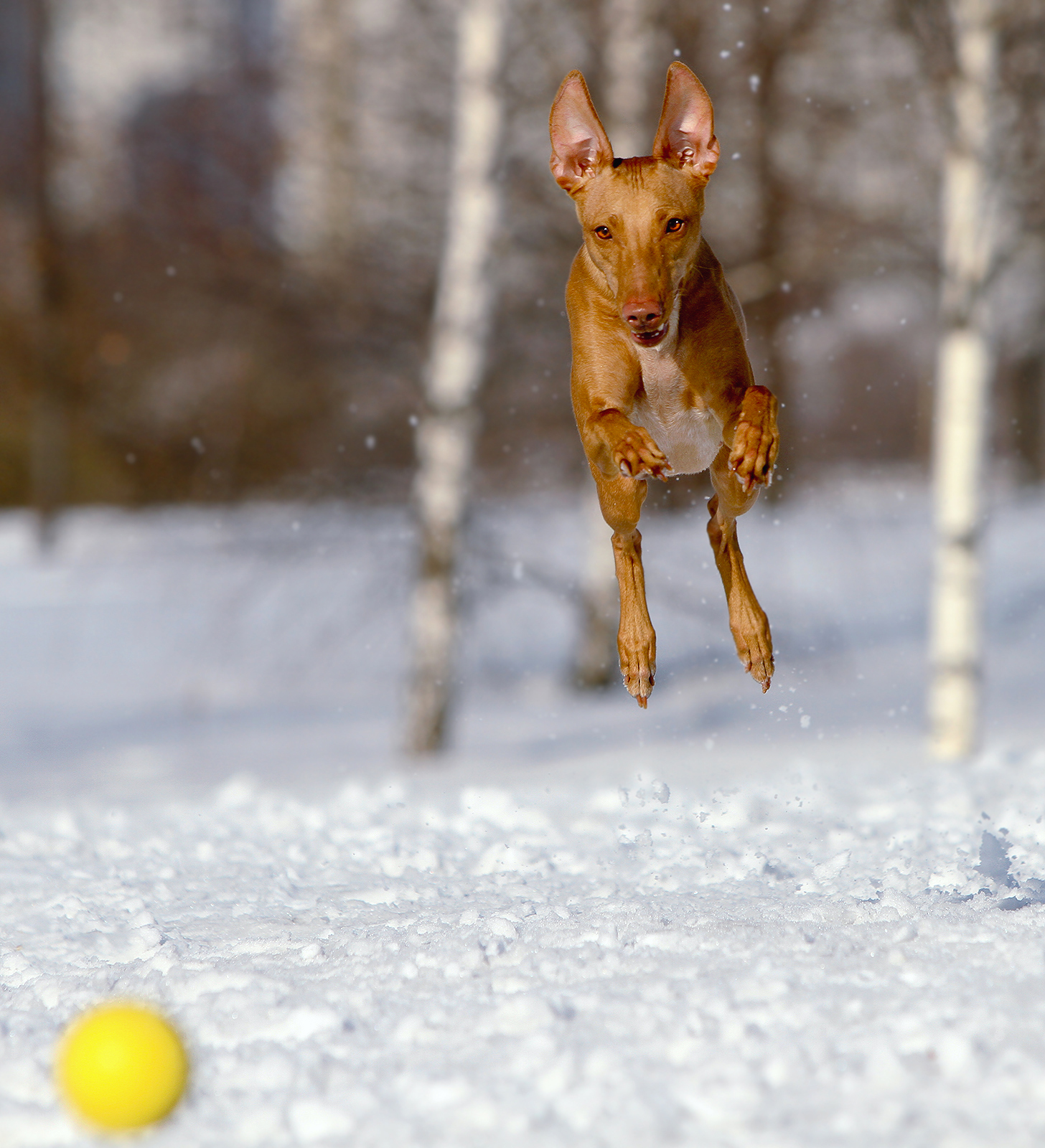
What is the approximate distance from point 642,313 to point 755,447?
0.91 ft

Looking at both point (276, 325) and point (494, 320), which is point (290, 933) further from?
point (276, 325)

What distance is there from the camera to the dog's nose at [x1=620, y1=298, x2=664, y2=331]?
6.82ft

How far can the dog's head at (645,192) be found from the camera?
209 cm

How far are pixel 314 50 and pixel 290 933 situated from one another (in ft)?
27.9

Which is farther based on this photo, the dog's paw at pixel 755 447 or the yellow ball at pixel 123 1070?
the yellow ball at pixel 123 1070

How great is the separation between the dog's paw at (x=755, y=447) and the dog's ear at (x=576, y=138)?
1.55 feet

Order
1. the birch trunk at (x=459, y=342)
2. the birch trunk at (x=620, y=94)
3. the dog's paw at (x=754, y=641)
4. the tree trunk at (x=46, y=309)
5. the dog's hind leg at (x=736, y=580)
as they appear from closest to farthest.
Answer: the dog's hind leg at (x=736, y=580) < the dog's paw at (x=754, y=641) < the birch trunk at (x=459, y=342) < the birch trunk at (x=620, y=94) < the tree trunk at (x=46, y=309)

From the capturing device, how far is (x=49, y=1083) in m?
2.96

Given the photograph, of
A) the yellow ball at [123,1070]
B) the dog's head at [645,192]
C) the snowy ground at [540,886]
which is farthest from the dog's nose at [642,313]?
the yellow ball at [123,1070]

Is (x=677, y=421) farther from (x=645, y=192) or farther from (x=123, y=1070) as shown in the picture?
(x=123, y=1070)

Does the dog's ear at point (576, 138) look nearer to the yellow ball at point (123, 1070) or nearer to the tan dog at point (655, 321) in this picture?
the tan dog at point (655, 321)

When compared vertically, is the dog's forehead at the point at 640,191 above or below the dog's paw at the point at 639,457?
above

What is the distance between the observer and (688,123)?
2100 millimetres

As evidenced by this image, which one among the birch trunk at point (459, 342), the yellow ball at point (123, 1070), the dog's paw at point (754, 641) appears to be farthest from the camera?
the birch trunk at point (459, 342)
